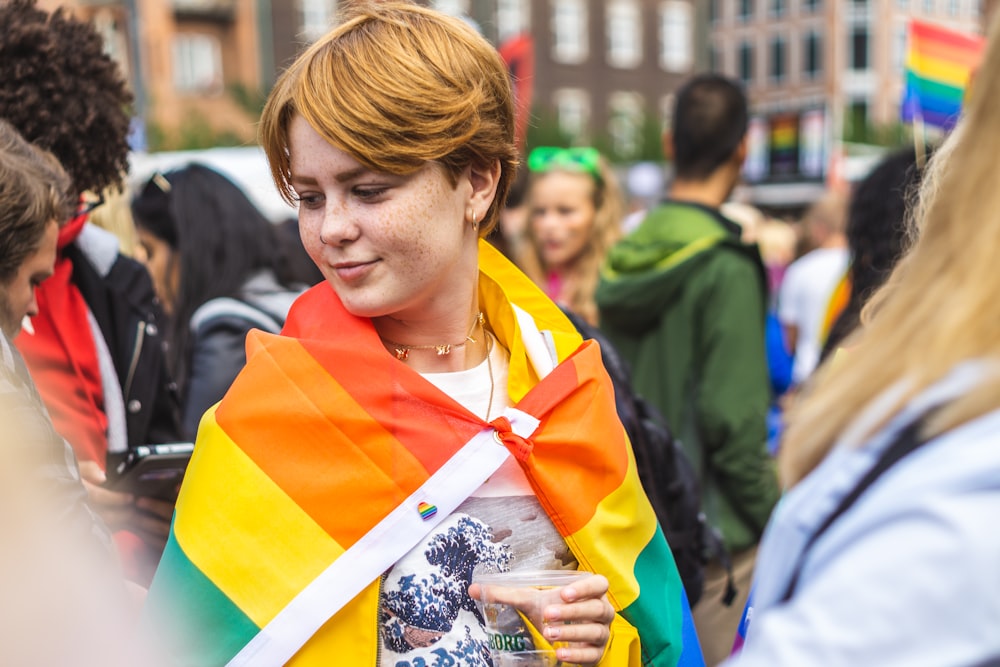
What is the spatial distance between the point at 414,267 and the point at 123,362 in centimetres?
135

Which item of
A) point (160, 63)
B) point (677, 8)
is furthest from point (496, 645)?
point (677, 8)

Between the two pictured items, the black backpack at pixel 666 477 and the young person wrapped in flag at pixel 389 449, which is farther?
the black backpack at pixel 666 477

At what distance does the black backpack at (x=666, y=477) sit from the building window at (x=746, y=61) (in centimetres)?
4931

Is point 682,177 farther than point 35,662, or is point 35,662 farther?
point 682,177

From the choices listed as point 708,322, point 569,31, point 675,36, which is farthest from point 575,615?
point 675,36

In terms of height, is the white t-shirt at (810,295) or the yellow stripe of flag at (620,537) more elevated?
the yellow stripe of flag at (620,537)

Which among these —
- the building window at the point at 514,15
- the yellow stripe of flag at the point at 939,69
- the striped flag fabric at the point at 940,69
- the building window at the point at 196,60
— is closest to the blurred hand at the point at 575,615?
the striped flag fabric at the point at 940,69

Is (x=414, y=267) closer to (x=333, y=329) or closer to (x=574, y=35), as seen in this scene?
(x=333, y=329)

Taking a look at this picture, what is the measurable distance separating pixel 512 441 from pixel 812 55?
1913 inches

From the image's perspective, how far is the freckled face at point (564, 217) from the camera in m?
5.09

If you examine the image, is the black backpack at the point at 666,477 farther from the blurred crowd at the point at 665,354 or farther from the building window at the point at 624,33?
the building window at the point at 624,33

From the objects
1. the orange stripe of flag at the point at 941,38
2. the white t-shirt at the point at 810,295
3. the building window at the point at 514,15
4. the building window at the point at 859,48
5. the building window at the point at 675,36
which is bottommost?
Answer: the building window at the point at 859,48

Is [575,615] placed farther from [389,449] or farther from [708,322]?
[708,322]

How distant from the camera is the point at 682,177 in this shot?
3.87 meters
